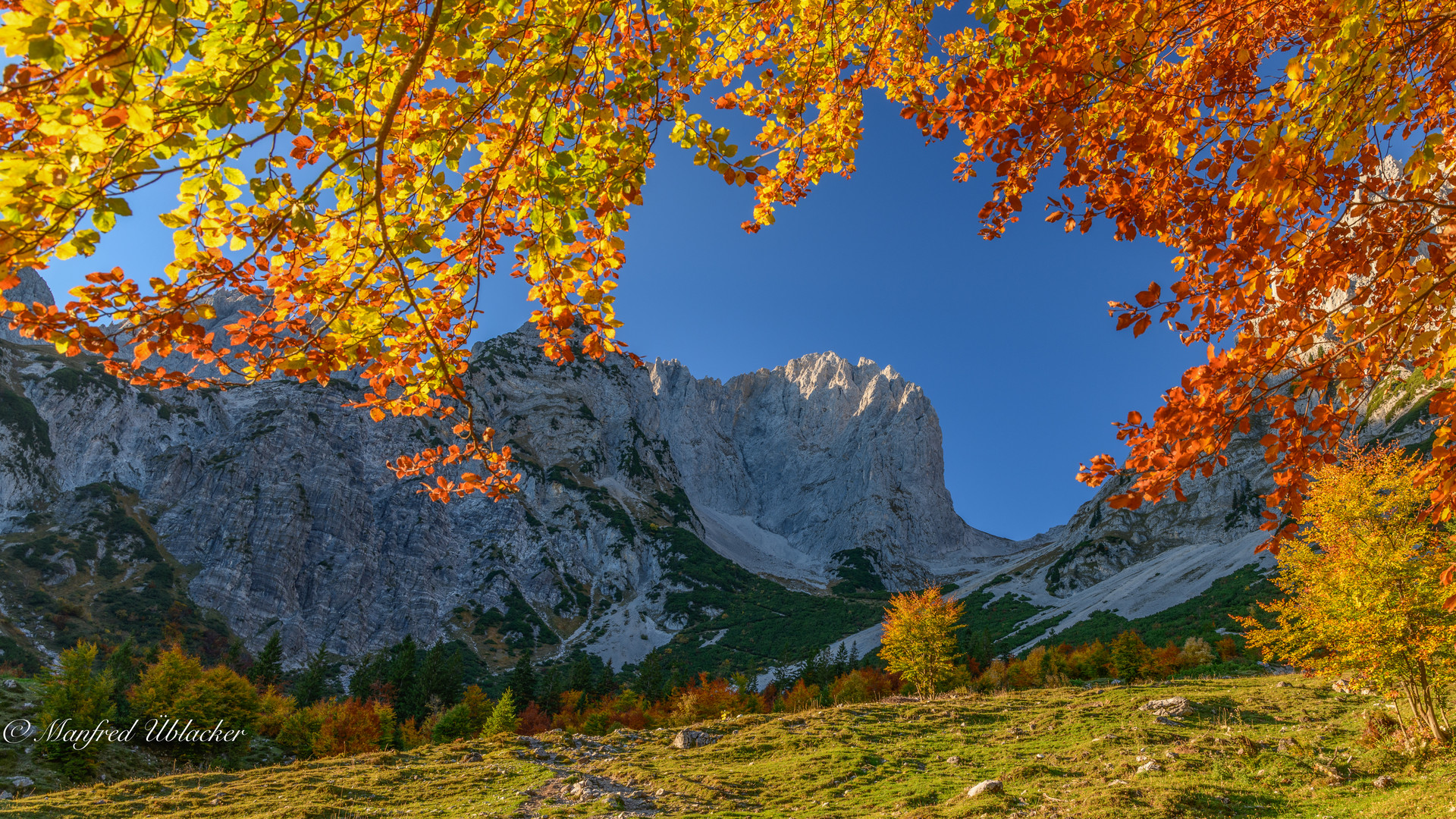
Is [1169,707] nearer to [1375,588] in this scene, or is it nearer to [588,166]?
[1375,588]

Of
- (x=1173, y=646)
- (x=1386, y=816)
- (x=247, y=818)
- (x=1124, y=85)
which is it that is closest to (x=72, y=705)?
(x=247, y=818)

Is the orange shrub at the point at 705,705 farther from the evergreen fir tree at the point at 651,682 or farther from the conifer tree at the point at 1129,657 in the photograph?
the conifer tree at the point at 1129,657

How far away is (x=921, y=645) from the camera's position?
101ft

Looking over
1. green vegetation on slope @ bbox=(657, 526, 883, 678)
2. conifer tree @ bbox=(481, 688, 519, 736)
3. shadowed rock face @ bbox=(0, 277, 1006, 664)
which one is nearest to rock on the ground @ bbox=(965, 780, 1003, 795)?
conifer tree @ bbox=(481, 688, 519, 736)

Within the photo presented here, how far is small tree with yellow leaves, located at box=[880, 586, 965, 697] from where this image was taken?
30.8m

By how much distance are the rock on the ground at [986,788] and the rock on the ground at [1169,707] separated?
33.5 feet

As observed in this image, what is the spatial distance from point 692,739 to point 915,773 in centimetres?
824

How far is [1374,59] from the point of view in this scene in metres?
2.78

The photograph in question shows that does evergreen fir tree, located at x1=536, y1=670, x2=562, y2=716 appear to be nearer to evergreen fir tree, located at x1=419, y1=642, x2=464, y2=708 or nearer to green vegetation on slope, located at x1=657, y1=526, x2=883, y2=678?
evergreen fir tree, located at x1=419, y1=642, x2=464, y2=708

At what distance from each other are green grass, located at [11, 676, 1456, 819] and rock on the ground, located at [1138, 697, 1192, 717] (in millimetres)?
370

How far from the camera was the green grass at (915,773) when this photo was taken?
36.1 ft

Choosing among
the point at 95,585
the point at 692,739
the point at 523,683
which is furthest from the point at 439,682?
the point at 95,585

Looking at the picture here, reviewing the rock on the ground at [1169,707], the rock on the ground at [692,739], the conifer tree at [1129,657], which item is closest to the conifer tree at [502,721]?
the rock on the ground at [692,739]

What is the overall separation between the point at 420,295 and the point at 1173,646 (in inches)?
1769
